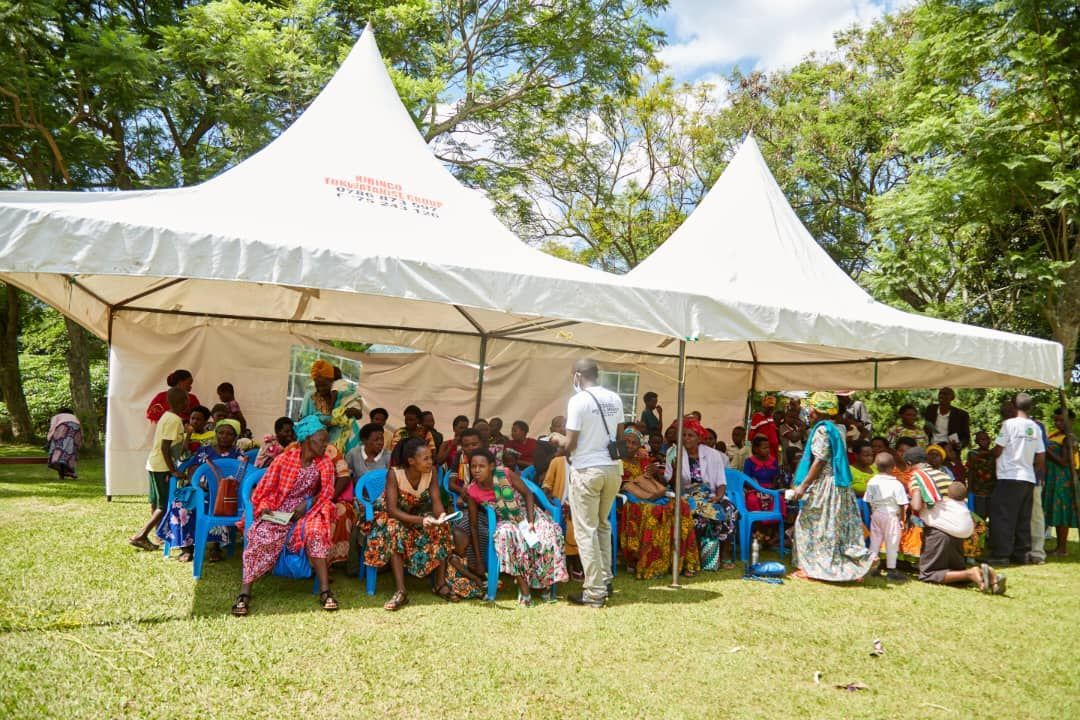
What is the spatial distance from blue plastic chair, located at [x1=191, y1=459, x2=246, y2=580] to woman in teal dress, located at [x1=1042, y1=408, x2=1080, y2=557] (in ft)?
27.8

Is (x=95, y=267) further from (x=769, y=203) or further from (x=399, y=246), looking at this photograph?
(x=769, y=203)

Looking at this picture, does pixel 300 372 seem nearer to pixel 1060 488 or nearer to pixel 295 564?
pixel 295 564

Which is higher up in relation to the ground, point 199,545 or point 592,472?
point 592,472

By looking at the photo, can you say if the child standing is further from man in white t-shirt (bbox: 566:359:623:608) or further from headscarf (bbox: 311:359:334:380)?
man in white t-shirt (bbox: 566:359:623:608)

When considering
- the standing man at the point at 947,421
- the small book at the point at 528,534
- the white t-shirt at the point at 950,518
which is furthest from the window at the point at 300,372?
the standing man at the point at 947,421

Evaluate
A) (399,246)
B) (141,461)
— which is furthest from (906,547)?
(141,461)

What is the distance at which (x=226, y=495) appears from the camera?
564 cm

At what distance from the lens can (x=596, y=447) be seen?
17.2ft

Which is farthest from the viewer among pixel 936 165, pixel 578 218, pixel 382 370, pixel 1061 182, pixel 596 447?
pixel 578 218

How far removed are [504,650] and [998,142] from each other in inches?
477

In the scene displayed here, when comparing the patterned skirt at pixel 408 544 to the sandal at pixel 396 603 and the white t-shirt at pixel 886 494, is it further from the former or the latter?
the white t-shirt at pixel 886 494

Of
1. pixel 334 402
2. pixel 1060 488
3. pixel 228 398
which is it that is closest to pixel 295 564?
pixel 334 402

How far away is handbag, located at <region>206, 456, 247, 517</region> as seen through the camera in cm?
562

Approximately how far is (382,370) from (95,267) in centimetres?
582
